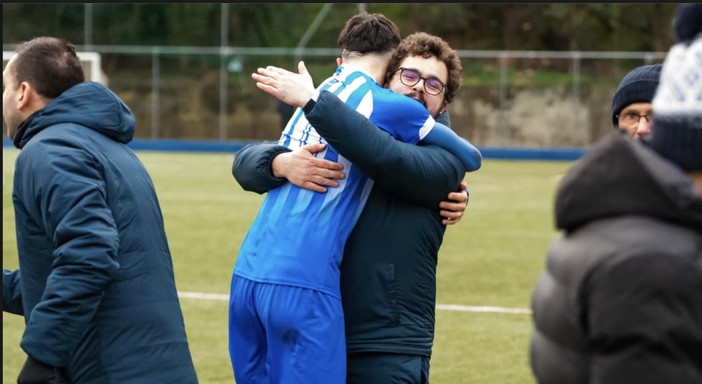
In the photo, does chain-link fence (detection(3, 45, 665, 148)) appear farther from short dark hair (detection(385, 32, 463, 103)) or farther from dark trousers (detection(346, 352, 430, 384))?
dark trousers (detection(346, 352, 430, 384))

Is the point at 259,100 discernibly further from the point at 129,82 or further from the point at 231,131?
the point at 129,82

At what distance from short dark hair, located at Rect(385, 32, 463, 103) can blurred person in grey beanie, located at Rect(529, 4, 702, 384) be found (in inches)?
81.0

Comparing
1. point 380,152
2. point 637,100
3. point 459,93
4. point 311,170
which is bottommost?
point 459,93

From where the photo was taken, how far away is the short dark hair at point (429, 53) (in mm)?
4406

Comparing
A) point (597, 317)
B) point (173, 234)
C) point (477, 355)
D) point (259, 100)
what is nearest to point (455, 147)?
point (597, 317)

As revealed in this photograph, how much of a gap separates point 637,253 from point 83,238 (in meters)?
2.26

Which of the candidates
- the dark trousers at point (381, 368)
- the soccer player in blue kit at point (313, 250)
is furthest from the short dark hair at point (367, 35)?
A: the dark trousers at point (381, 368)

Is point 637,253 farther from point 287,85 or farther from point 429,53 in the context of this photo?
point 429,53

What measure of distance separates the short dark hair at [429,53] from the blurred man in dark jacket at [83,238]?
968 mm

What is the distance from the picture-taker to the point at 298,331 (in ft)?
13.5

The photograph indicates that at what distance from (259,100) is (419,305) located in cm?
3476

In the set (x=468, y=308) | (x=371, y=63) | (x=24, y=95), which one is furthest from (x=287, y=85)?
(x=468, y=308)

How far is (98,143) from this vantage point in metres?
4.25

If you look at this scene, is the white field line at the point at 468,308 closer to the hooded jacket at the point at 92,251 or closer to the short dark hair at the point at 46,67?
the hooded jacket at the point at 92,251
